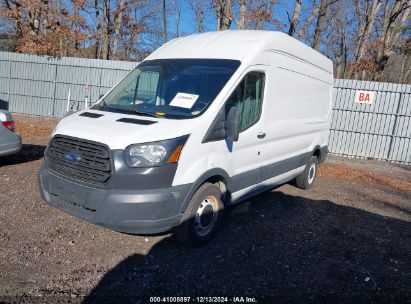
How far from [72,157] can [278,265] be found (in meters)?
2.60

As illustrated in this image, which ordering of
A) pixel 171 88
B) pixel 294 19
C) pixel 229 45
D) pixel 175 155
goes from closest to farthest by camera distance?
pixel 175 155, pixel 171 88, pixel 229 45, pixel 294 19

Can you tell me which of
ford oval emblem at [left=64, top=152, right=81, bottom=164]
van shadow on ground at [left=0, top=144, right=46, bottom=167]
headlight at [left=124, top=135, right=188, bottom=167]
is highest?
headlight at [left=124, top=135, right=188, bottom=167]

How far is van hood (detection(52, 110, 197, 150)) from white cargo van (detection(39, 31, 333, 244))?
11mm

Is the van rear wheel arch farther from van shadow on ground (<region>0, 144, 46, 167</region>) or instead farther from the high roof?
van shadow on ground (<region>0, 144, 46, 167</region>)

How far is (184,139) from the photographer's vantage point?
372 cm

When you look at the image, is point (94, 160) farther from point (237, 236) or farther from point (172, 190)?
point (237, 236)

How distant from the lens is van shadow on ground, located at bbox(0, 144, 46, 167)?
7.48 metres

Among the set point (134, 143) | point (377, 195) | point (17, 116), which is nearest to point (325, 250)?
point (134, 143)

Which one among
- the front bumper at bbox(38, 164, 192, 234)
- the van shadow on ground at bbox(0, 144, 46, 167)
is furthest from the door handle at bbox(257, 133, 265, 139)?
the van shadow on ground at bbox(0, 144, 46, 167)

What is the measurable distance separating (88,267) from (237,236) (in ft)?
6.40

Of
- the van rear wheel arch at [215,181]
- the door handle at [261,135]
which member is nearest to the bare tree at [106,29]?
the door handle at [261,135]

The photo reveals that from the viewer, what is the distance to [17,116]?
15.4 meters

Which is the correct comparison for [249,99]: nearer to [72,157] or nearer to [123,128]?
[123,128]

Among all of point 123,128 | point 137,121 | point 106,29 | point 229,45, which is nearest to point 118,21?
point 106,29
